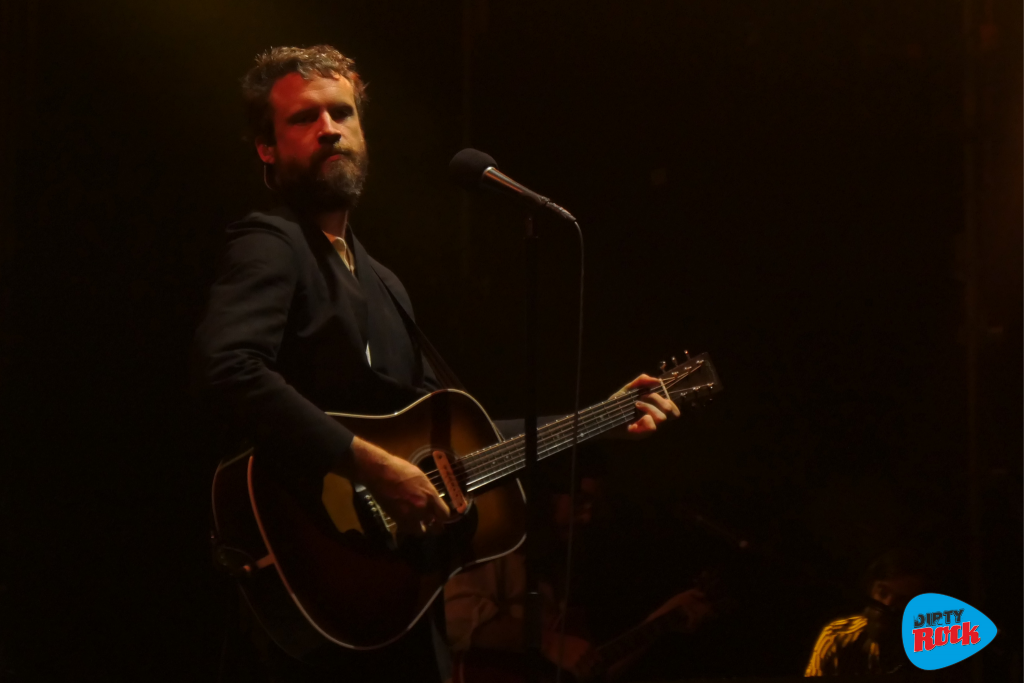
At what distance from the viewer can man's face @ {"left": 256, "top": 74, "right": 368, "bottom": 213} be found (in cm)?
198

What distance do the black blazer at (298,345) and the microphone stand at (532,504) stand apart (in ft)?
1.15

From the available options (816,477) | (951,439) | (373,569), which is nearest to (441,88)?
(373,569)

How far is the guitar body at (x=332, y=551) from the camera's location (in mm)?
1572

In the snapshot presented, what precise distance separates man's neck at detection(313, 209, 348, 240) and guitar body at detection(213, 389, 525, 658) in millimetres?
495

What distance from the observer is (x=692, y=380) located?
7.64 ft

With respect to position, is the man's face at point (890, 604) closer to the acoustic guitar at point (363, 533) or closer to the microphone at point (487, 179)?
the acoustic guitar at point (363, 533)

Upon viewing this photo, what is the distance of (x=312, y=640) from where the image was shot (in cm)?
A: 158

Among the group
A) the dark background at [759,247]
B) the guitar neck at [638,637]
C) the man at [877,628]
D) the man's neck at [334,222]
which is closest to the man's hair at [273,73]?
the man's neck at [334,222]

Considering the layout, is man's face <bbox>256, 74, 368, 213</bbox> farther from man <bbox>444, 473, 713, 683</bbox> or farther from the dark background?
man <bbox>444, 473, 713, 683</bbox>

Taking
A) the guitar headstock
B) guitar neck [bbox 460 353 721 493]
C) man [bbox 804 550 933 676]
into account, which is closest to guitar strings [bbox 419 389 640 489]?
guitar neck [bbox 460 353 721 493]

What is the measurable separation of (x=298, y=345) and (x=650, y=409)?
95 cm

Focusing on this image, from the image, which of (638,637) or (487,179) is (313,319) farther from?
(638,637)

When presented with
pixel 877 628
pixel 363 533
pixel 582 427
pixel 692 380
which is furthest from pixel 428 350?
pixel 877 628

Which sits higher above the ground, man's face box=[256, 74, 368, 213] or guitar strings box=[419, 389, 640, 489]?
man's face box=[256, 74, 368, 213]
